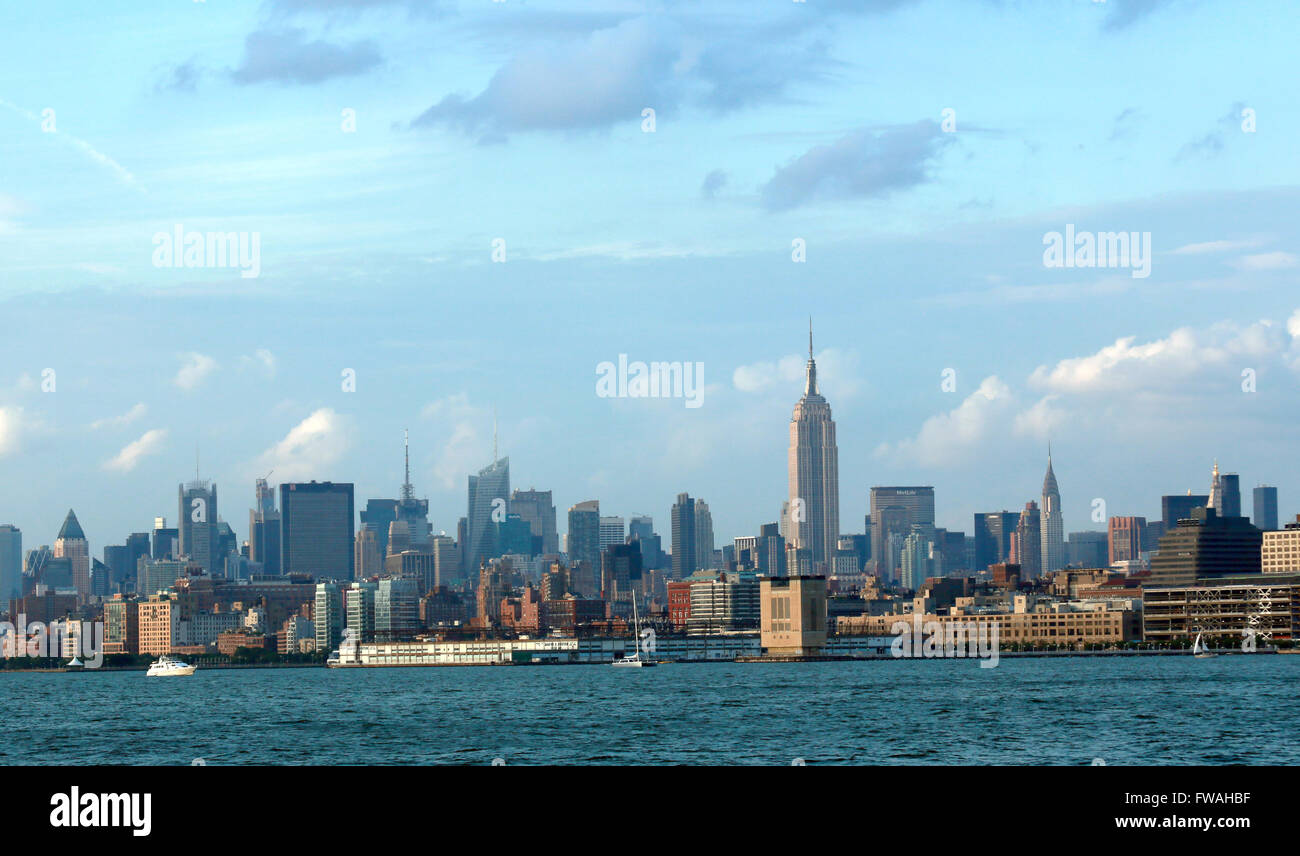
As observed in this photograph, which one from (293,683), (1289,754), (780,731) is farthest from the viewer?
(293,683)

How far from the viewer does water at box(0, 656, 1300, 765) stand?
58719 mm

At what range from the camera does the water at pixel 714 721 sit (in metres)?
58.7

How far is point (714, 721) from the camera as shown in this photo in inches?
3108

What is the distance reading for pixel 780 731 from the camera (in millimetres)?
69250
